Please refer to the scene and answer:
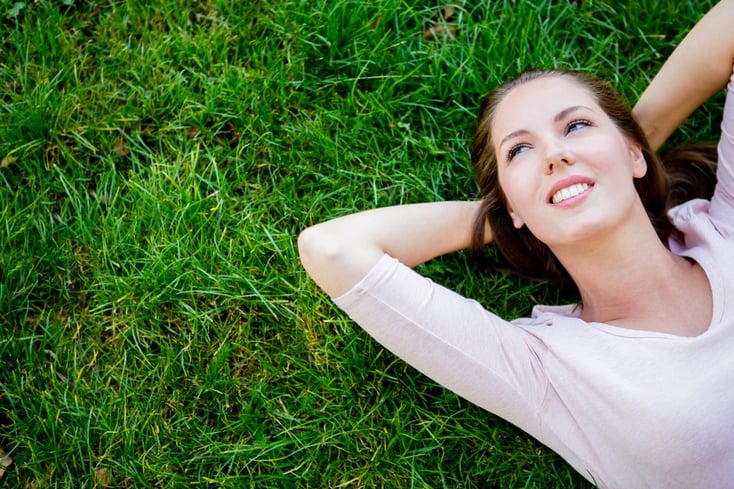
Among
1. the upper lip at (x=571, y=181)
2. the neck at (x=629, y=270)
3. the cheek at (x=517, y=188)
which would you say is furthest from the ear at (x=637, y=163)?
the cheek at (x=517, y=188)

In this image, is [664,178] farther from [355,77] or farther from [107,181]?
[107,181]

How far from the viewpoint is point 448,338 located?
2873mm

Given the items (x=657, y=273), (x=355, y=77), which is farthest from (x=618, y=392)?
(x=355, y=77)

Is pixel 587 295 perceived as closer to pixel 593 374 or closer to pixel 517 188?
pixel 593 374

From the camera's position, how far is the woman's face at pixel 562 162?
2.90 m

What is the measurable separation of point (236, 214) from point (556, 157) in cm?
186

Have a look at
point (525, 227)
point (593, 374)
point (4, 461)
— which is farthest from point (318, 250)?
point (4, 461)

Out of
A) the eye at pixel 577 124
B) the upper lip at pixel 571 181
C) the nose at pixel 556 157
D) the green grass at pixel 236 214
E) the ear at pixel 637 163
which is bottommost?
the green grass at pixel 236 214

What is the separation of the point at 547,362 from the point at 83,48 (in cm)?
333

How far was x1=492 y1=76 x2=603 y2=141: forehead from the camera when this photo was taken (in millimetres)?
3096

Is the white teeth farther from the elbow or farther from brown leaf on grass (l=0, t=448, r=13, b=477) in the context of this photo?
brown leaf on grass (l=0, t=448, r=13, b=477)

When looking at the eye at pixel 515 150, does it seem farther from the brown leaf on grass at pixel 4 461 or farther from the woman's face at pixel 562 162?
the brown leaf on grass at pixel 4 461

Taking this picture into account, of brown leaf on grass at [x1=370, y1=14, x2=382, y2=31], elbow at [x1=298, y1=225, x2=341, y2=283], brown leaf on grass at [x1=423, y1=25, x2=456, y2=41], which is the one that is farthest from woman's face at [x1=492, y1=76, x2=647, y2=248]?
brown leaf on grass at [x1=370, y1=14, x2=382, y2=31]

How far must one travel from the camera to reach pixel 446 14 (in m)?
4.14
